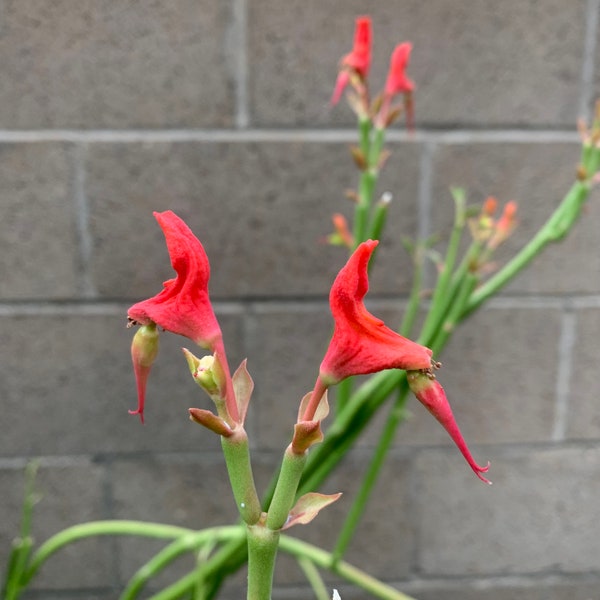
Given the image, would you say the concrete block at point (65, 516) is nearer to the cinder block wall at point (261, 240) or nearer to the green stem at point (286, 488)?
the cinder block wall at point (261, 240)

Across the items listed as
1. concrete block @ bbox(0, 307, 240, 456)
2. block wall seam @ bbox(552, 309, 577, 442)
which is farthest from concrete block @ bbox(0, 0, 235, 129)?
block wall seam @ bbox(552, 309, 577, 442)

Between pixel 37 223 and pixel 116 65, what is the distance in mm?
213

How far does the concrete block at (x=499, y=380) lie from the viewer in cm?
80

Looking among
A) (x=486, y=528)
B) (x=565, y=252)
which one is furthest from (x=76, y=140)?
(x=486, y=528)

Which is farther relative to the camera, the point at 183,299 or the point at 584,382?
the point at 584,382

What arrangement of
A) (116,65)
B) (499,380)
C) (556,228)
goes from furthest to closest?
(499,380)
(116,65)
(556,228)

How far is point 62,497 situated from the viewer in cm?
83

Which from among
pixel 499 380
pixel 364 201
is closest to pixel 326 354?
pixel 364 201

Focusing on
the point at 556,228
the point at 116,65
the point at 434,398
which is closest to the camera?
the point at 434,398

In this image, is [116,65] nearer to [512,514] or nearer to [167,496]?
[167,496]

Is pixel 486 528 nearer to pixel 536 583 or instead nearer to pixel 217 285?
pixel 536 583

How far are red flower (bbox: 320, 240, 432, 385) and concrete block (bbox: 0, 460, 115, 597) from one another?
710 millimetres

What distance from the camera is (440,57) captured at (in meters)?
0.72

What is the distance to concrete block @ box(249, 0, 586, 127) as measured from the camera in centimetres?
70
